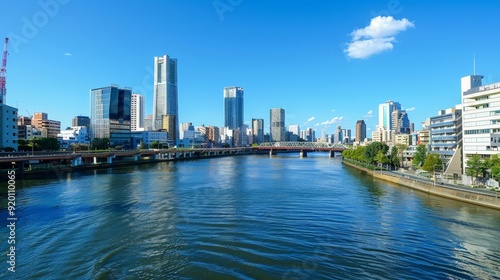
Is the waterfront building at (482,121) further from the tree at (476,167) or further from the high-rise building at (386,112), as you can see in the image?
the high-rise building at (386,112)

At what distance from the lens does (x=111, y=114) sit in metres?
93.8

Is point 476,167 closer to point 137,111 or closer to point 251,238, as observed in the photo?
point 251,238

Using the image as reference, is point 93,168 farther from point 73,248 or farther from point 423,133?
point 423,133

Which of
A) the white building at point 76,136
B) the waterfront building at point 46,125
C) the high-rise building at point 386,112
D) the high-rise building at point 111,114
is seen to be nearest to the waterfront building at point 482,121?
the high-rise building at point 111,114

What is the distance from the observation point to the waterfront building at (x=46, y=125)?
281 ft

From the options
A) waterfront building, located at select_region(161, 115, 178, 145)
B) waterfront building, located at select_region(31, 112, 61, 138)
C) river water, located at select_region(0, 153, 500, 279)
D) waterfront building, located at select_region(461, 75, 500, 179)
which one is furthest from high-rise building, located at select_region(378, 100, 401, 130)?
river water, located at select_region(0, 153, 500, 279)

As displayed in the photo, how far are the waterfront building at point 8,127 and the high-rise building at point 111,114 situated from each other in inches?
1899

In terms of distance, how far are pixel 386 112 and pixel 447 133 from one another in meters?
154

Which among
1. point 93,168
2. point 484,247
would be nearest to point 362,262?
point 484,247

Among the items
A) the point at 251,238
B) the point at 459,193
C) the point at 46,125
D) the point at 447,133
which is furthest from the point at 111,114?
the point at 459,193

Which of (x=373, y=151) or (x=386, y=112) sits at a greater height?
(x=386, y=112)

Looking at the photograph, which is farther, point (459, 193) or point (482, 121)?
point (482, 121)

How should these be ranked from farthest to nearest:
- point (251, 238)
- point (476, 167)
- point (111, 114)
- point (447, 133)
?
1. point (111, 114)
2. point (447, 133)
3. point (476, 167)
4. point (251, 238)

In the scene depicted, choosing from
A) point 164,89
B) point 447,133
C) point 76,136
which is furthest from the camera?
point 164,89
